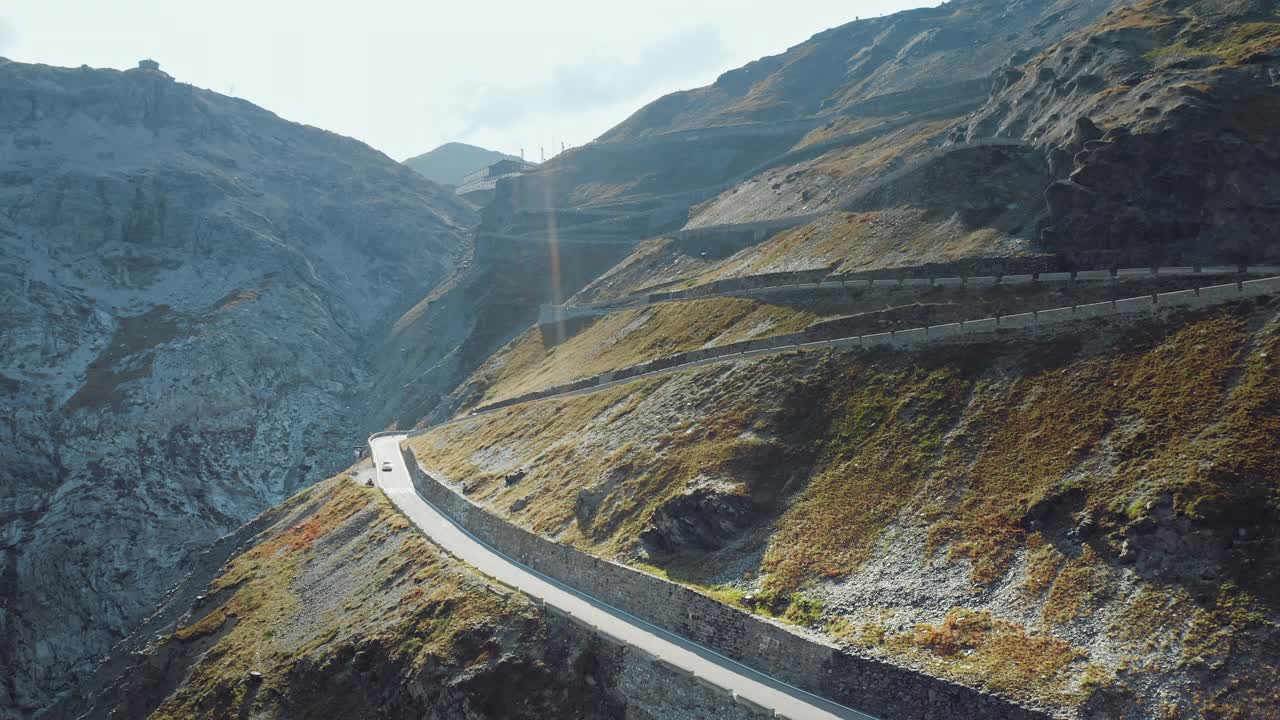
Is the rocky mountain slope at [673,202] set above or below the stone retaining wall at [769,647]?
above

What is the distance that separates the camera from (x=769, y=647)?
32.9m

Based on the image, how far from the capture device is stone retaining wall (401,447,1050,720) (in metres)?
27.3

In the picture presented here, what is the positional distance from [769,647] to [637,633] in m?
7.25

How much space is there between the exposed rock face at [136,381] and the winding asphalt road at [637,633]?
64780mm

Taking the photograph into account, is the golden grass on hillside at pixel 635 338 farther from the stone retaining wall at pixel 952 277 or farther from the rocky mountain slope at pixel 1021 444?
the stone retaining wall at pixel 952 277

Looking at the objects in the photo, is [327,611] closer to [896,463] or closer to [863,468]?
[863,468]

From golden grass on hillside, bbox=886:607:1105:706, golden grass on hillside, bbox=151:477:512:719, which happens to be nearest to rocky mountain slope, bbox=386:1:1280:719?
golden grass on hillside, bbox=886:607:1105:706

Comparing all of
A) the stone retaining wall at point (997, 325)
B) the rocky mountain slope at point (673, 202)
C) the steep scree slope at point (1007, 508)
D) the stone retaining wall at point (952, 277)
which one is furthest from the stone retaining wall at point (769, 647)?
the rocky mountain slope at point (673, 202)

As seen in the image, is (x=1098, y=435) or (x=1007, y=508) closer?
(x=1007, y=508)

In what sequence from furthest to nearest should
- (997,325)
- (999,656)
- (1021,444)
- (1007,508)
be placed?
1. (997,325)
2. (1021,444)
3. (1007,508)
4. (999,656)

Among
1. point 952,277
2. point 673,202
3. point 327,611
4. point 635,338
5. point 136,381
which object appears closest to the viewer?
point 327,611

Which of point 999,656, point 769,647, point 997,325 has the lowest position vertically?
point 769,647

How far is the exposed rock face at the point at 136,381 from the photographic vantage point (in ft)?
330

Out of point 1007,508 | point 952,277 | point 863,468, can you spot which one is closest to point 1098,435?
point 1007,508
